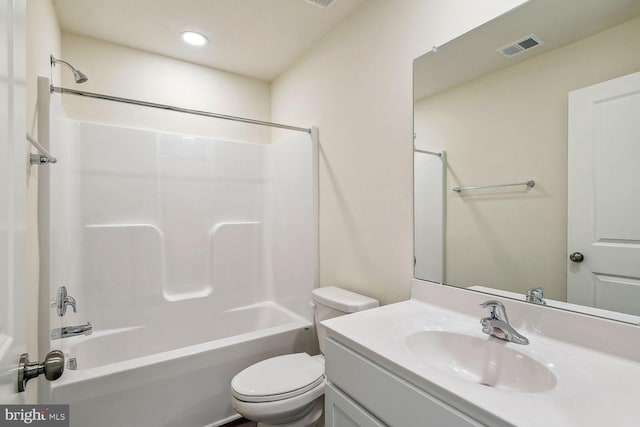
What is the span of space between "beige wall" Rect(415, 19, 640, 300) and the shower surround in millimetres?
1045

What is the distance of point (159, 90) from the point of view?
2.42 metres

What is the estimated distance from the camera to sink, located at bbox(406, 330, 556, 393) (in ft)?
2.96

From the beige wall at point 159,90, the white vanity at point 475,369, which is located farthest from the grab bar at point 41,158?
the white vanity at point 475,369

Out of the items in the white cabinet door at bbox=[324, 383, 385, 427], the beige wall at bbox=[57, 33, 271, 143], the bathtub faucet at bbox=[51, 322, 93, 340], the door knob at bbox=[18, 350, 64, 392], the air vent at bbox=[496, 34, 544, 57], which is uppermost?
the beige wall at bbox=[57, 33, 271, 143]


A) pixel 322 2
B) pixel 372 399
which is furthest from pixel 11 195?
pixel 322 2

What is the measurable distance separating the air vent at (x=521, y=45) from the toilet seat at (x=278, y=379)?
163cm

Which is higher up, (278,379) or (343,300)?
(343,300)

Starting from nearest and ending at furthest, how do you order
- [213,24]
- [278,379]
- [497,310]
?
[497,310]
[278,379]
[213,24]

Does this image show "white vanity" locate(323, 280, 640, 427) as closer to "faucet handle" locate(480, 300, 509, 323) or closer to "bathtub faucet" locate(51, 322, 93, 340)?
"faucet handle" locate(480, 300, 509, 323)

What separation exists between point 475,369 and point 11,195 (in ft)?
4.31

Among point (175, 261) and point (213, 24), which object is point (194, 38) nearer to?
point (213, 24)

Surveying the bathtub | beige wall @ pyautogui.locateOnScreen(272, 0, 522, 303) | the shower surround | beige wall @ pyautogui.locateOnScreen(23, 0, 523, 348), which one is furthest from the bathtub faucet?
beige wall @ pyautogui.locateOnScreen(272, 0, 522, 303)

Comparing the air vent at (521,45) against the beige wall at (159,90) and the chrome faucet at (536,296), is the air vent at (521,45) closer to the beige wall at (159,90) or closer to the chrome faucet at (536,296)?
the chrome faucet at (536,296)

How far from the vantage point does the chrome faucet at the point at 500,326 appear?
1.00 m
